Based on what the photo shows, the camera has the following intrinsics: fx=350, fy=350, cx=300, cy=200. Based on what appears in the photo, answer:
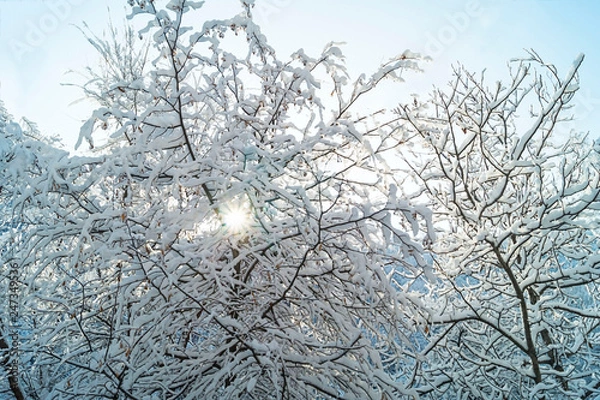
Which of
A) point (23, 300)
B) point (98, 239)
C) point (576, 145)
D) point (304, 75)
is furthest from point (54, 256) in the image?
point (576, 145)

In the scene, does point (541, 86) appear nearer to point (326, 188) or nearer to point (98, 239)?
Result: point (326, 188)

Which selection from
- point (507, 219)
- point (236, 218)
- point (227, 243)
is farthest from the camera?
point (507, 219)

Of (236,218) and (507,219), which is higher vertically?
(507,219)

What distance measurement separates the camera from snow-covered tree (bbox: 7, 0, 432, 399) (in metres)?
2.14

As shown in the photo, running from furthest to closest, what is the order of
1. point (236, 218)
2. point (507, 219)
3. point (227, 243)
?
point (507, 219) < point (227, 243) < point (236, 218)

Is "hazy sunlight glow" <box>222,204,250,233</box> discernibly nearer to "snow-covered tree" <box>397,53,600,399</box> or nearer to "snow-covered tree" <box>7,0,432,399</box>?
"snow-covered tree" <box>7,0,432,399</box>

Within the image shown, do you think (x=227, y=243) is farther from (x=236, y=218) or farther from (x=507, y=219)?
(x=507, y=219)

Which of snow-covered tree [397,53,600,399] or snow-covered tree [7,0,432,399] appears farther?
snow-covered tree [397,53,600,399]

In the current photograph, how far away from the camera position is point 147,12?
2.03m

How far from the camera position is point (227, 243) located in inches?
107

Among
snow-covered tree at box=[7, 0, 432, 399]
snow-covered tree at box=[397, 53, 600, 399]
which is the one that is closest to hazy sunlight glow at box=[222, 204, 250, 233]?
snow-covered tree at box=[7, 0, 432, 399]

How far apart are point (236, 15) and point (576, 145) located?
499cm

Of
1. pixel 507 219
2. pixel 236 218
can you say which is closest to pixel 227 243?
pixel 236 218

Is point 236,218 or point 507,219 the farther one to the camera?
point 507,219
